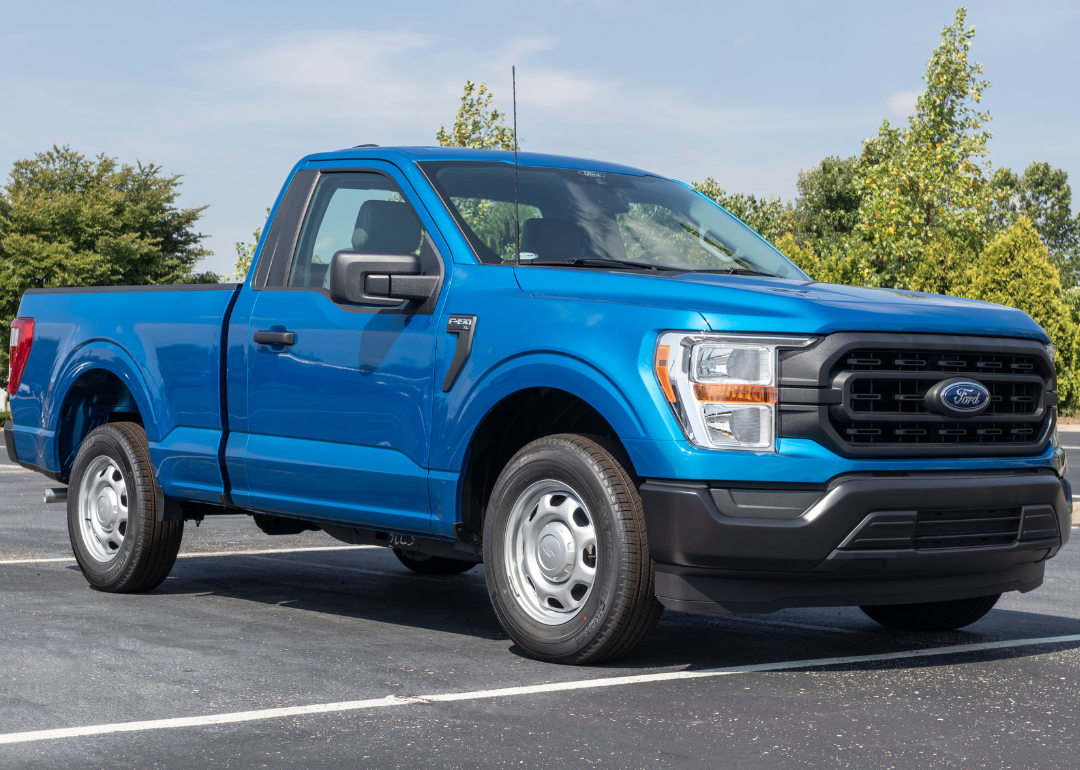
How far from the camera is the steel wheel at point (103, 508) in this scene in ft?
26.2

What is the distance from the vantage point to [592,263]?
6.23m

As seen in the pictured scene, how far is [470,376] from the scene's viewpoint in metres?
5.96

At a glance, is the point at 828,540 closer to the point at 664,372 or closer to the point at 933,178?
the point at 664,372

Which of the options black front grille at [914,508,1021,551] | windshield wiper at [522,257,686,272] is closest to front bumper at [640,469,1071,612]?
black front grille at [914,508,1021,551]

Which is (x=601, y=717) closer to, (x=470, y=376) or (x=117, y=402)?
(x=470, y=376)

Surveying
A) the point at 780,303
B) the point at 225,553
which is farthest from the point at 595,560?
the point at 225,553

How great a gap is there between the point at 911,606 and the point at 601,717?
2.59 m

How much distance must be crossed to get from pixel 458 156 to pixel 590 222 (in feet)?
2.56

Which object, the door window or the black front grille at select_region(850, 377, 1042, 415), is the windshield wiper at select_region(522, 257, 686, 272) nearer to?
the door window

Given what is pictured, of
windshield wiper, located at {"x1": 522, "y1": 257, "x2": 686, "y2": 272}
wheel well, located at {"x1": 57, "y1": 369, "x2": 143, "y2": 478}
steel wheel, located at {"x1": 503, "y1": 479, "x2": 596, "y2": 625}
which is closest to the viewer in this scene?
steel wheel, located at {"x1": 503, "y1": 479, "x2": 596, "y2": 625}

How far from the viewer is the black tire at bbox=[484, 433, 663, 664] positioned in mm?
5430

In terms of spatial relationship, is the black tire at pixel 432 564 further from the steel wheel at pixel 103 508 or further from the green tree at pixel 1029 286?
the green tree at pixel 1029 286

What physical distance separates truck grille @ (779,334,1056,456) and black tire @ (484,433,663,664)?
725 mm

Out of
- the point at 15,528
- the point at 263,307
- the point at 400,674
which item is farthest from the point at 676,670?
the point at 15,528
